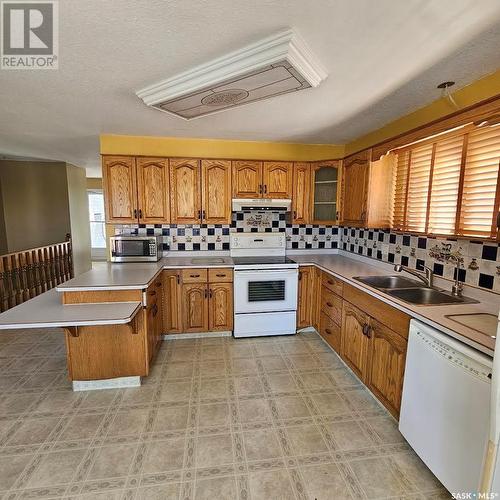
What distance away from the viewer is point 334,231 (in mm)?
3801

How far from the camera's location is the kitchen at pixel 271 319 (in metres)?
1.48

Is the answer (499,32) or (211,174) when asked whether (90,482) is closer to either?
(211,174)

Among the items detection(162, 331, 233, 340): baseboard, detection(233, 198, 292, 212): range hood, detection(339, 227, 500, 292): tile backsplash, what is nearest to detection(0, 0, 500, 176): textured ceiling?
detection(233, 198, 292, 212): range hood

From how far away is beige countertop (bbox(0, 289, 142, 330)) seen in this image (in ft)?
5.49

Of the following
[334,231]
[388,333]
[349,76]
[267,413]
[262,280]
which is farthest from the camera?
[334,231]

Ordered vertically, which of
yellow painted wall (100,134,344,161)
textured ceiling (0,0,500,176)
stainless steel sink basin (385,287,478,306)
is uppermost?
textured ceiling (0,0,500,176)

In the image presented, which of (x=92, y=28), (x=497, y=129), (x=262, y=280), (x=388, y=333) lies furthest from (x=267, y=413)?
(x=92, y=28)

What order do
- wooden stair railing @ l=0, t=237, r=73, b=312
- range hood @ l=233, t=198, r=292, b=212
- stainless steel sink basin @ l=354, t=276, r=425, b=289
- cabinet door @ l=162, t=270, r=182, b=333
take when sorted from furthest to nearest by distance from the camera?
1. wooden stair railing @ l=0, t=237, r=73, b=312
2. range hood @ l=233, t=198, r=292, b=212
3. cabinet door @ l=162, t=270, r=182, b=333
4. stainless steel sink basin @ l=354, t=276, r=425, b=289

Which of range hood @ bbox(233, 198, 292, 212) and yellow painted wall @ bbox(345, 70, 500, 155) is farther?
range hood @ bbox(233, 198, 292, 212)

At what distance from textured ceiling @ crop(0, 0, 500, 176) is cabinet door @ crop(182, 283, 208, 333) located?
5.64 ft

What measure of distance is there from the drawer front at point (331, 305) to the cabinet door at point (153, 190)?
1.98 metres

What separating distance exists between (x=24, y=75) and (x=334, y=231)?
3426 mm

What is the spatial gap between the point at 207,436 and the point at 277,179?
8.75 ft

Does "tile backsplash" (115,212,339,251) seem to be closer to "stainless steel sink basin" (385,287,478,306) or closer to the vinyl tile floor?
the vinyl tile floor
